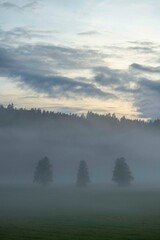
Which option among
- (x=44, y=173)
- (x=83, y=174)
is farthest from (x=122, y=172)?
(x=44, y=173)

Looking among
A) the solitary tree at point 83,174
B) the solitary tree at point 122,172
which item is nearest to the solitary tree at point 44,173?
the solitary tree at point 83,174

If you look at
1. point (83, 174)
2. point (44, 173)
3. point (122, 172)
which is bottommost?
point (44, 173)

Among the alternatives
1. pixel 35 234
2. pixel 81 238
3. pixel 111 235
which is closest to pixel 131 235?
pixel 111 235

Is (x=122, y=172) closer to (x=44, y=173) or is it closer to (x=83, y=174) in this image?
(x=83, y=174)

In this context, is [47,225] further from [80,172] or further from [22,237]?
[80,172]

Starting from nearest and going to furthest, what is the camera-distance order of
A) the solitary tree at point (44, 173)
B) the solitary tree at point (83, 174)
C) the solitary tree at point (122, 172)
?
1. the solitary tree at point (122, 172)
2. the solitary tree at point (44, 173)
3. the solitary tree at point (83, 174)

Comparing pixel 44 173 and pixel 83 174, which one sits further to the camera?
pixel 83 174

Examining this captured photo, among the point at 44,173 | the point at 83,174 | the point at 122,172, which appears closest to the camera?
the point at 122,172

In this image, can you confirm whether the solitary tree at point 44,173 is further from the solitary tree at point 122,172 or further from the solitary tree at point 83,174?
the solitary tree at point 122,172

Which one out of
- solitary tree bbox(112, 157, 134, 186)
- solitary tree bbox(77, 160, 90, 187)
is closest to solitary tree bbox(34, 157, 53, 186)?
solitary tree bbox(77, 160, 90, 187)

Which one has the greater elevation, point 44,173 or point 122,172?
point 122,172

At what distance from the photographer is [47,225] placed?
55.9 metres

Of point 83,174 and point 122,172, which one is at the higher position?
point 122,172

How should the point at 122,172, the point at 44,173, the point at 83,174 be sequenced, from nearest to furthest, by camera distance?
the point at 122,172 → the point at 44,173 → the point at 83,174
